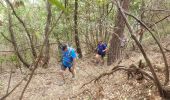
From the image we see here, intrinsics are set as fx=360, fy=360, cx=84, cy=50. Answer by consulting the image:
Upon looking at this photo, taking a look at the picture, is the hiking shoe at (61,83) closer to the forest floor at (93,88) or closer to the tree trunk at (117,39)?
the forest floor at (93,88)

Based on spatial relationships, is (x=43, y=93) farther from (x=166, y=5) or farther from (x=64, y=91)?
(x=166, y=5)

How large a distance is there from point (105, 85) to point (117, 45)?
4592 mm

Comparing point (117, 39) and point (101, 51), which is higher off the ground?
point (117, 39)

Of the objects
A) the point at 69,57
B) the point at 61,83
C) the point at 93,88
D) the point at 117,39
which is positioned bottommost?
the point at 61,83

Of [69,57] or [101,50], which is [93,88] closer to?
[69,57]

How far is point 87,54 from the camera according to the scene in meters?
20.4

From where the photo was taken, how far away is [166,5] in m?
19.4

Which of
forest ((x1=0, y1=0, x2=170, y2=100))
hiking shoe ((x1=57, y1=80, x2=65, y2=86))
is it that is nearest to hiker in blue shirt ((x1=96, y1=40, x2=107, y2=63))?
forest ((x1=0, y1=0, x2=170, y2=100))

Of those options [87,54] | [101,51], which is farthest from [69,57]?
[87,54]

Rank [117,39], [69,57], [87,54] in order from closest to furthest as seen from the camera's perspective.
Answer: [69,57], [117,39], [87,54]

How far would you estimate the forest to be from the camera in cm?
604

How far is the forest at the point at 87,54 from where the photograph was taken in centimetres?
604

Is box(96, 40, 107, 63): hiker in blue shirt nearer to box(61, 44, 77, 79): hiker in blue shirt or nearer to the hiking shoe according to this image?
box(61, 44, 77, 79): hiker in blue shirt

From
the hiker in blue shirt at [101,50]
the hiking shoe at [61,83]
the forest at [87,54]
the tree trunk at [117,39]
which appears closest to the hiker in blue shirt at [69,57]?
the forest at [87,54]
